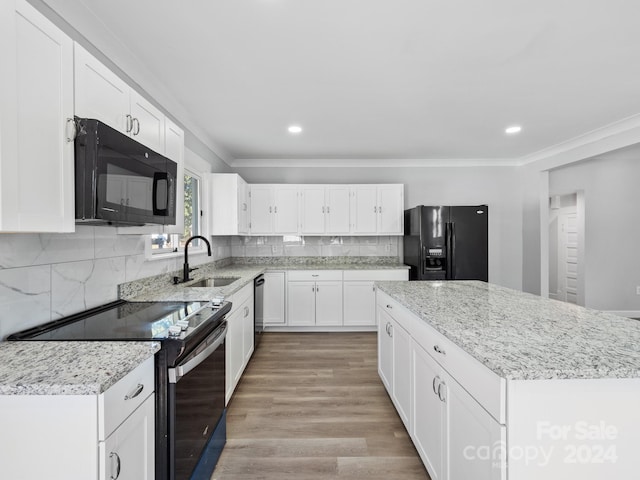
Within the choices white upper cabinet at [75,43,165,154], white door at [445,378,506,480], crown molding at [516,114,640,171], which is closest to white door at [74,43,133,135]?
white upper cabinet at [75,43,165,154]

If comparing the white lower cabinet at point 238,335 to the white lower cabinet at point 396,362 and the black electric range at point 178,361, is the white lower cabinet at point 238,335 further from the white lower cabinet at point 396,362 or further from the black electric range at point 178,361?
the white lower cabinet at point 396,362

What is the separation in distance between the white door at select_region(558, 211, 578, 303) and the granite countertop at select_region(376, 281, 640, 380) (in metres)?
A: 4.83

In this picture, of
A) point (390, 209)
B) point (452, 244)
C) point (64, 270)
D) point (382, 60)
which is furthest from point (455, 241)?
point (64, 270)

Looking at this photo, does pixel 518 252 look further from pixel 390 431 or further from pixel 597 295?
pixel 390 431

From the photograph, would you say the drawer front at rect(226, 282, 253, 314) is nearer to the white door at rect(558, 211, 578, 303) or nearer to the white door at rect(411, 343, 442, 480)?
the white door at rect(411, 343, 442, 480)

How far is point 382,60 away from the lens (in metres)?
2.05

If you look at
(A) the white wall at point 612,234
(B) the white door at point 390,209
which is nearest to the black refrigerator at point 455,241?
(B) the white door at point 390,209

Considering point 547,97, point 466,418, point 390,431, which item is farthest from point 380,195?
point 466,418

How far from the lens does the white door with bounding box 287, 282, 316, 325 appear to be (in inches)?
160

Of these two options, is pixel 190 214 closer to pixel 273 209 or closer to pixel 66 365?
pixel 273 209

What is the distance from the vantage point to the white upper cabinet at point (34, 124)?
2.95ft

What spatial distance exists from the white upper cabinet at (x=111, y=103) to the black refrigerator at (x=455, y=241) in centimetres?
321

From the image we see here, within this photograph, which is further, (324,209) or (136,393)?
(324,209)

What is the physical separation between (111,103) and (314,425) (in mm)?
2245
